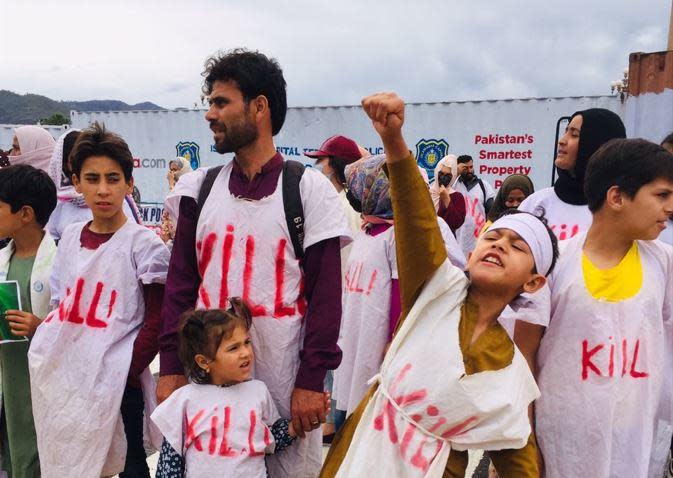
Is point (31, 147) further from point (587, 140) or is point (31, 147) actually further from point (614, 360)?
point (614, 360)

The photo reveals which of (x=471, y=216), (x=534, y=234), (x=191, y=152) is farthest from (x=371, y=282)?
(x=191, y=152)

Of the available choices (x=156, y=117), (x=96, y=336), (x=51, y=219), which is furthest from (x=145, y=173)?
(x=96, y=336)

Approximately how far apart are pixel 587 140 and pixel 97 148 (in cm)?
212

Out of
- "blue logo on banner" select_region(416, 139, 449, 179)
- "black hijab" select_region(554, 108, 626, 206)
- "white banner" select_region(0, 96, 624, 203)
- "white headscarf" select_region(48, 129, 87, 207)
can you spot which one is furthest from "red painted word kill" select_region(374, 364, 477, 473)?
"blue logo on banner" select_region(416, 139, 449, 179)

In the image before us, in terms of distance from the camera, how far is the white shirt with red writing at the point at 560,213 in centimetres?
271

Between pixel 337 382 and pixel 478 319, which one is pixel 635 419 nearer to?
pixel 478 319

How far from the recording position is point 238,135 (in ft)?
6.39

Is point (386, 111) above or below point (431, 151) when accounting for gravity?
above

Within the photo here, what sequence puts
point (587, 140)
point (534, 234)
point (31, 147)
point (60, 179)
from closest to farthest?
1. point (534, 234)
2. point (587, 140)
3. point (60, 179)
4. point (31, 147)

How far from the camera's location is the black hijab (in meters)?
2.68

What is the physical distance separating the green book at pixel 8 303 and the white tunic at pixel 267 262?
3.03ft

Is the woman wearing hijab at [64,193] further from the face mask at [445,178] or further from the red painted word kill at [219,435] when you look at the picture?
the face mask at [445,178]

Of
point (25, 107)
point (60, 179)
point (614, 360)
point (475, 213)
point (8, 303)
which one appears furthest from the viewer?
point (25, 107)

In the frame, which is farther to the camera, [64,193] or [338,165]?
[338,165]
